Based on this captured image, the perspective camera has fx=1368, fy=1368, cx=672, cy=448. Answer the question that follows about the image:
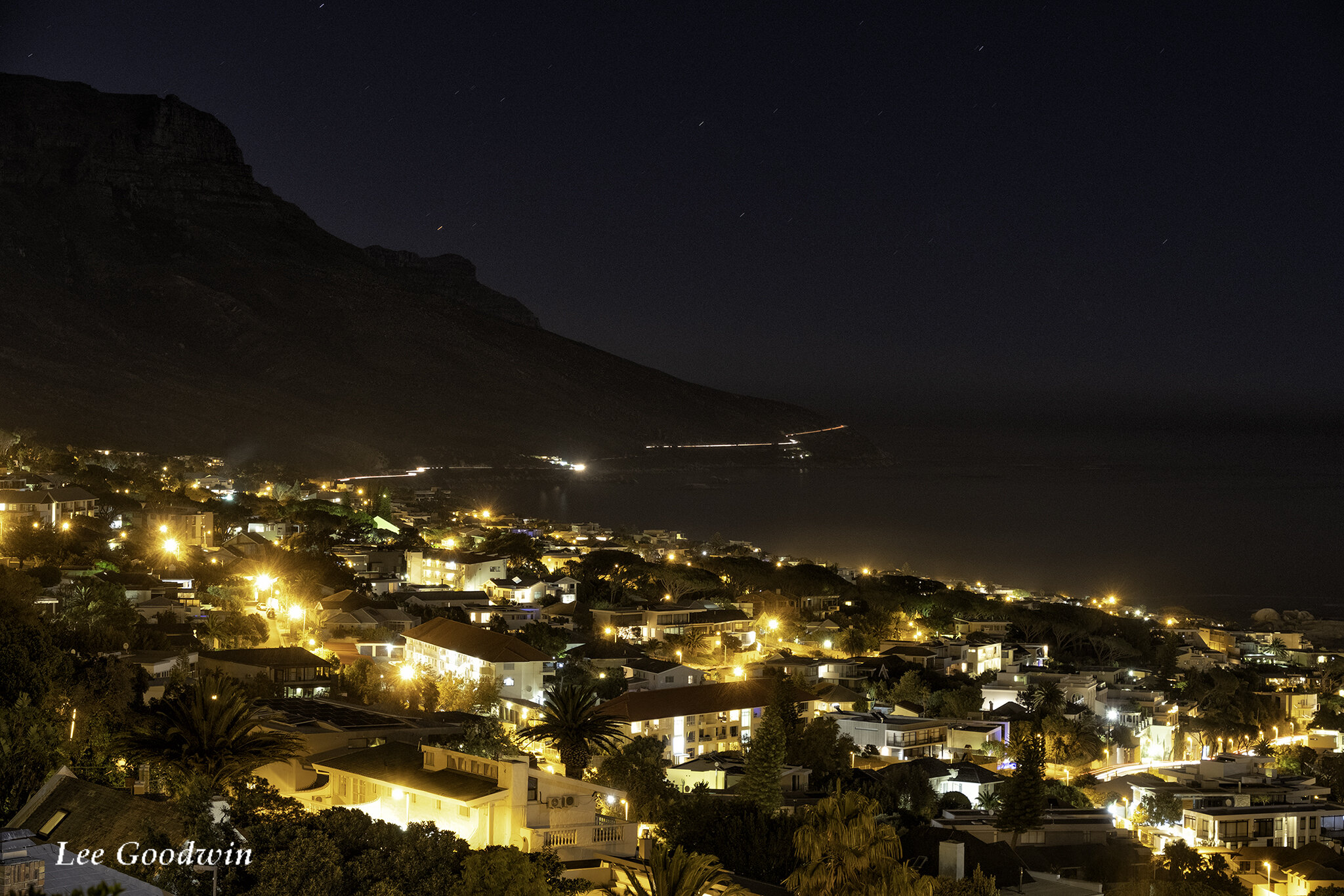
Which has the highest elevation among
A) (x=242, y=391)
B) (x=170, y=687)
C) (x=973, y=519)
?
(x=242, y=391)

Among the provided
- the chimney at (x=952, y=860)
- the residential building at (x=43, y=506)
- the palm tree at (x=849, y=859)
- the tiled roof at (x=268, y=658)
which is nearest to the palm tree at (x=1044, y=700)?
the chimney at (x=952, y=860)

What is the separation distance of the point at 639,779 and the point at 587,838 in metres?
4.91

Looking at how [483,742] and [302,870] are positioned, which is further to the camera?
[483,742]

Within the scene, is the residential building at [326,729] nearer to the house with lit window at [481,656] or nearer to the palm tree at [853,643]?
the house with lit window at [481,656]

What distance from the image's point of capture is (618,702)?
72.4 ft

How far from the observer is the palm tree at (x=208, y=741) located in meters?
12.1

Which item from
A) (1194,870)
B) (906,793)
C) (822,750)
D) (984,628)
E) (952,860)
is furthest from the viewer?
(984,628)

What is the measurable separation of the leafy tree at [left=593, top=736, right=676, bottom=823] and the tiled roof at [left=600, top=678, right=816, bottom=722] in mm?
3019

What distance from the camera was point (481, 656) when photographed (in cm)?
2325

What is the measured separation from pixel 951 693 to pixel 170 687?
14864 mm

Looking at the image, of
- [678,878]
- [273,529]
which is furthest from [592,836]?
[273,529]

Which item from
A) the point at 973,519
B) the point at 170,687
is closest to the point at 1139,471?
the point at 973,519

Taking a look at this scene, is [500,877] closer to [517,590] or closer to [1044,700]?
[1044,700]

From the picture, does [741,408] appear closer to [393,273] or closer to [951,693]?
[393,273]
